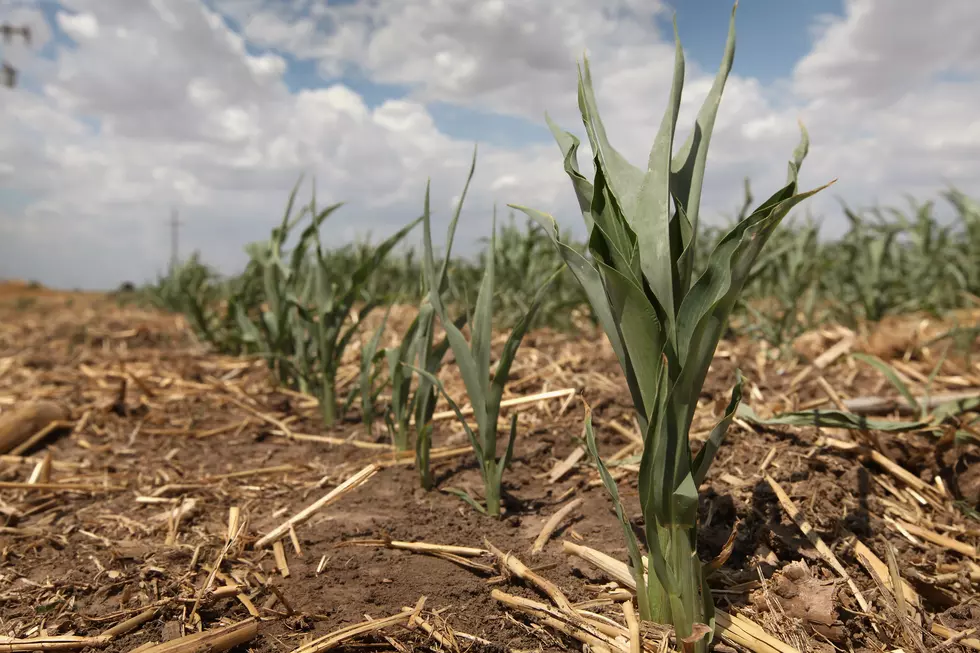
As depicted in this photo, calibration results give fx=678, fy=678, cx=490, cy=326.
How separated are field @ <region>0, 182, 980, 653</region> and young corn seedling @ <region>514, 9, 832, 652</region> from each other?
0.11 metres

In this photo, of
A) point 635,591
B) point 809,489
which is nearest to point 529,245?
point 809,489

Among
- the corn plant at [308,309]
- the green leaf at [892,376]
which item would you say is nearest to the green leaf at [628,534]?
the green leaf at [892,376]

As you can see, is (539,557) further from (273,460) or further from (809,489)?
(273,460)

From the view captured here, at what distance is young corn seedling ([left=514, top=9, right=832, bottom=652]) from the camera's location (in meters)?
1.11

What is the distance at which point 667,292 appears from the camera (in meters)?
1.11

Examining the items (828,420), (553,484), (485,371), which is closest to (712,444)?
(828,420)

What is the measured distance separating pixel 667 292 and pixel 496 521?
0.95 metres

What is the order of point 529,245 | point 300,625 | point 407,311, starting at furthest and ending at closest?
point 407,311 < point 529,245 < point 300,625

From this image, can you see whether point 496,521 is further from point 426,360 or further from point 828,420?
point 828,420

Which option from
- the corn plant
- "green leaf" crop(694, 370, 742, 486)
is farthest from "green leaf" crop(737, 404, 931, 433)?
the corn plant

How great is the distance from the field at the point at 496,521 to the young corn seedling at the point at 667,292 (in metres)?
0.11

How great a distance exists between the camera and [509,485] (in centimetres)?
205

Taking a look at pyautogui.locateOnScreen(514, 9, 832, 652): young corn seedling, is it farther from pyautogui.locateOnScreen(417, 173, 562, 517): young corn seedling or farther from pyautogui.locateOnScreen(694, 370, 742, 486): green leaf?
pyautogui.locateOnScreen(417, 173, 562, 517): young corn seedling

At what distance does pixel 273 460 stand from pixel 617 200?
1.92 meters
